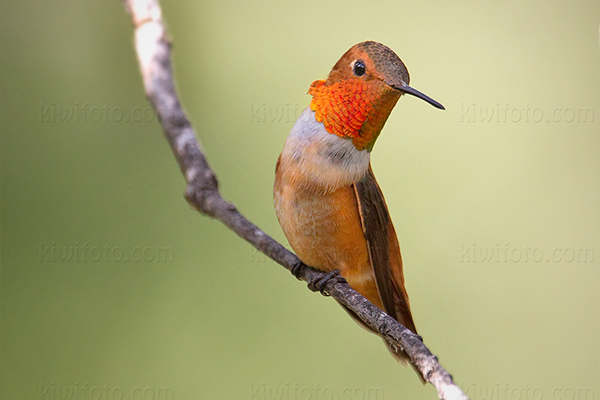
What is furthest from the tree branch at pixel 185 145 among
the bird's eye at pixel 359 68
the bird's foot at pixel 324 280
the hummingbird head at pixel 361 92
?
the bird's eye at pixel 359 68

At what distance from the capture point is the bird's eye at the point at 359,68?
1.30m

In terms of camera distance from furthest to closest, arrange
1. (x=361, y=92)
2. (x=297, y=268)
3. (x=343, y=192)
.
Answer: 1. (x=297, y=268)
2. (x=343, y=192)
3. (x=361, y=92)

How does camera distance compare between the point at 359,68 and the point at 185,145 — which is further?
the point at 185,145

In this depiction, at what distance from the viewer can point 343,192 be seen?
148cm

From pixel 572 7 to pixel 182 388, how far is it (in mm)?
1864

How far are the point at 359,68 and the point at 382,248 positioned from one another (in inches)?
18.6

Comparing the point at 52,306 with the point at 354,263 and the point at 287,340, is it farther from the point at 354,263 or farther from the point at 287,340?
the point at 354,263

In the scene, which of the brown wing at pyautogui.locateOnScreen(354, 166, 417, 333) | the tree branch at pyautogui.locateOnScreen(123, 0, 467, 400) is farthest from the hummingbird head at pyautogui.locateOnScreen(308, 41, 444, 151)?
the tree branch at pyautogui.locateOnScreen(123, 0, 467, 400)

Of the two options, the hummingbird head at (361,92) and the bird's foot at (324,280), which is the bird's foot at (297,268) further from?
the hummingbird head at (361,92)

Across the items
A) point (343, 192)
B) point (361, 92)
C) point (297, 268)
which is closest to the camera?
point (361, 92)

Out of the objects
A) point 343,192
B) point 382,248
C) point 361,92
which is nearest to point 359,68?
point 361,92

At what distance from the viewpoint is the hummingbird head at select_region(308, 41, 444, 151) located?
1.24 metres

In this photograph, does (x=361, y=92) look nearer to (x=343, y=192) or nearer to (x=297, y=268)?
(x=343, y=192)

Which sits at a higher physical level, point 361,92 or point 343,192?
point 361,92
